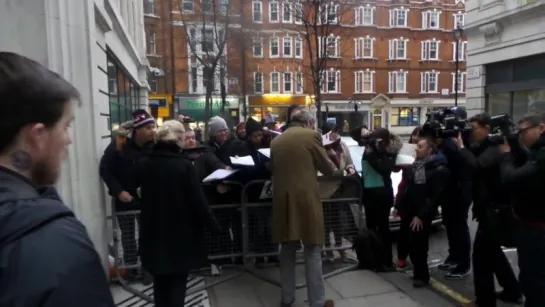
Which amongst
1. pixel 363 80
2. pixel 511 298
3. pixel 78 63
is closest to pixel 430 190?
pixel 511 298

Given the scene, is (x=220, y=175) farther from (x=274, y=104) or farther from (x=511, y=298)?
(x=274, y=104)

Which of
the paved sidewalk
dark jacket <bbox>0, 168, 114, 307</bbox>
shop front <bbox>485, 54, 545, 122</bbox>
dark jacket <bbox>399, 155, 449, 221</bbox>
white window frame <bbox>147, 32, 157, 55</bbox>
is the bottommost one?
the paved sidewalk

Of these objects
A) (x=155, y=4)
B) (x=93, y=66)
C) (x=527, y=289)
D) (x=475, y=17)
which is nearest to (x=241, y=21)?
(x=155, y=4)

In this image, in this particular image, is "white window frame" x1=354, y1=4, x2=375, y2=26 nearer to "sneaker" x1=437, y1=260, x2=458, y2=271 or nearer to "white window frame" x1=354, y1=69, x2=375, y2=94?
"white window frame" x1=354, y1=69, x2=375, y2=94

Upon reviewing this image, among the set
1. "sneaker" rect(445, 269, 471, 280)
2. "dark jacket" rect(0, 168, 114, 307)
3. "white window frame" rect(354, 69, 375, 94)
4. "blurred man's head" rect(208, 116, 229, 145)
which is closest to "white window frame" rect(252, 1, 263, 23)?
"white window frame" rect(354, 69, 375, 94)

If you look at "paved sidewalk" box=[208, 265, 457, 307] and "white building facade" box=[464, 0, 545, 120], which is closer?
"paved sidewalk" box=[208, 265, 457, 307]

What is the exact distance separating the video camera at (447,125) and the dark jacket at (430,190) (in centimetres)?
32

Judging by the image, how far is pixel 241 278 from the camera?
5441 mm

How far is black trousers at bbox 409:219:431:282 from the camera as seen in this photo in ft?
16.6

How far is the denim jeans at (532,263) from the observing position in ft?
11.4

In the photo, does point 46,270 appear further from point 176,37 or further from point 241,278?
point 176,37

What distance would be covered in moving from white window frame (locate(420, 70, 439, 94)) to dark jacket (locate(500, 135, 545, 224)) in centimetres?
4907

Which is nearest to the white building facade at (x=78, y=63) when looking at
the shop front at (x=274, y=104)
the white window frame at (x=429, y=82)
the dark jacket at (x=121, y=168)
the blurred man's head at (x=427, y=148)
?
the dark jacket at (x=121, y=168)

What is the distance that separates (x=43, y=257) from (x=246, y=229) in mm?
4427
